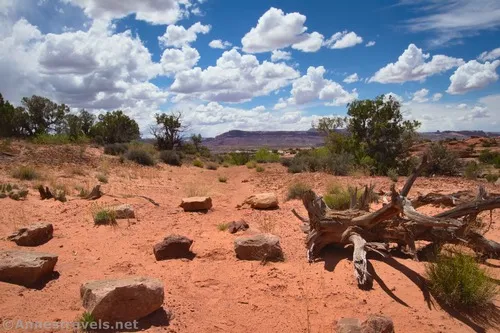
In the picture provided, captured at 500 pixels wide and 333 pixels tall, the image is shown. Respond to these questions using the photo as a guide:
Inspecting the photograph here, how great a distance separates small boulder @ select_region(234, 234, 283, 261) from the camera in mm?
5824

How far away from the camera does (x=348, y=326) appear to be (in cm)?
375

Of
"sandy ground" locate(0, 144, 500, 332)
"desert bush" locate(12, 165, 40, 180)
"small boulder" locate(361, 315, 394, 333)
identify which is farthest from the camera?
"desert bush" locate(12, 165, 40, 180)

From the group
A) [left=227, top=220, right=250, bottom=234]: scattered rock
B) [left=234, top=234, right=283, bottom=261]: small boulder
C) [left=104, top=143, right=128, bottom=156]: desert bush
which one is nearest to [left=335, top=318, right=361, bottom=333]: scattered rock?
[left=234, top=234, right=283, bottom=261]: small boulder

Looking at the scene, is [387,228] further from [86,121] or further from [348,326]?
[86,121]

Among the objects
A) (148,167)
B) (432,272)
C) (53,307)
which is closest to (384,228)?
(432,272)

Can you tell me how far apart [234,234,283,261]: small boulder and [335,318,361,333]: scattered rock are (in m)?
2.00

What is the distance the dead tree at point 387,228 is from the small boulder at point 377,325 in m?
1.38

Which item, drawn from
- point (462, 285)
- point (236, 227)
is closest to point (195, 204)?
point (236, 227)

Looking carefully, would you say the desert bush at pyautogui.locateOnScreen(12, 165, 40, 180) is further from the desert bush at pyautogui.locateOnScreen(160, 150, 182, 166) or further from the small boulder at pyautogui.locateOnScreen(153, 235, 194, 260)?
the desert bush at pyautogui.locateOnScreen(160, 150, 182, 166)

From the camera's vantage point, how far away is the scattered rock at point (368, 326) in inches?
145

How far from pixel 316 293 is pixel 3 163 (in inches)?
582

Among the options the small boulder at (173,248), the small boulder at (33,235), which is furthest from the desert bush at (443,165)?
the small boulder at (33,235)

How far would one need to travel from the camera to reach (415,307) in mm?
4445

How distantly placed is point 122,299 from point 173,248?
6.80 feet
